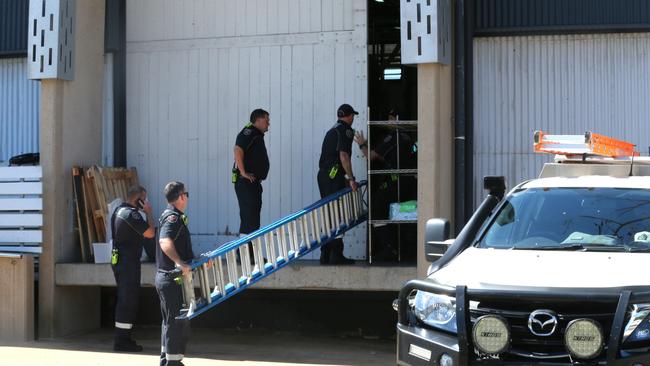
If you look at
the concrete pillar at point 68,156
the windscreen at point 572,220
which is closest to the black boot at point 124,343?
the concrete pillar at point 68,156

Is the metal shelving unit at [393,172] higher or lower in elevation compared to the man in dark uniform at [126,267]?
higher

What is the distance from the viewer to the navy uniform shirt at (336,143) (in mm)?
12781

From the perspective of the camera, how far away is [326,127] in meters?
14.3

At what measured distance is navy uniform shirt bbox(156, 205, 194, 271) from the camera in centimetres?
973

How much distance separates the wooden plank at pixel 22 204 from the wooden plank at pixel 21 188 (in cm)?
9

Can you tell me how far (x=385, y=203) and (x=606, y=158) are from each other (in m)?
5.54

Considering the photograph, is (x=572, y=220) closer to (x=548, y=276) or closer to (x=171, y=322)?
(x=548, y=276)

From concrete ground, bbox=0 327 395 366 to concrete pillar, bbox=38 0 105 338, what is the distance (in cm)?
37

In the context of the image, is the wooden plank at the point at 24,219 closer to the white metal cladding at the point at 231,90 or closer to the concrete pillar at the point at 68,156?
the concrete pillar at the point at 68,156

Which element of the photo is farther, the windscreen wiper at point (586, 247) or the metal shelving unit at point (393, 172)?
the metal shelving unit at point (393, 172)

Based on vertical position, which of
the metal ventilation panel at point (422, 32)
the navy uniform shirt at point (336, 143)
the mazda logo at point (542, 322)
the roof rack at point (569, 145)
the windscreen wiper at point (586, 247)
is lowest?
the mazda logo at point (542, 322)

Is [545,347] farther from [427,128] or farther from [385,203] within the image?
[385,203]

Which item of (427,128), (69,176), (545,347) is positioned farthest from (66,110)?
(545,347)

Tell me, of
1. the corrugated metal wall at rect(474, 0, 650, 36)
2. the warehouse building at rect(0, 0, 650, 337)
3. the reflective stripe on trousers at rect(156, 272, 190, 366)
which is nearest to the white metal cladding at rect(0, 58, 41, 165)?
the warehouse building at rect(0, 0, 650, 337)
